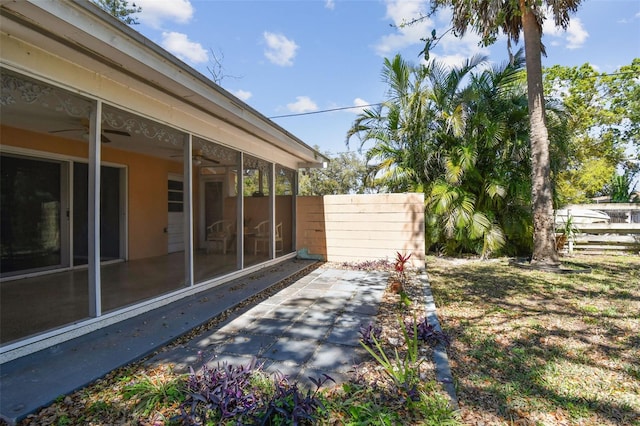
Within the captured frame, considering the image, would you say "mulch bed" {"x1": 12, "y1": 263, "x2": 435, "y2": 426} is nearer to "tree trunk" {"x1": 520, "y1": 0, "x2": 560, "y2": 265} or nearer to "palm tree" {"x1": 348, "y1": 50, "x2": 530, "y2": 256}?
"tree trunk" {"x1": 520, "y1": 0, "x2": 560, "y2": 265}

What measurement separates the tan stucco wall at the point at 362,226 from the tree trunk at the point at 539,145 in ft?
7.68

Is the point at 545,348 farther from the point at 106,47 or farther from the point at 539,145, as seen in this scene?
the point at 539,145

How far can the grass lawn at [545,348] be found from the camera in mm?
2088

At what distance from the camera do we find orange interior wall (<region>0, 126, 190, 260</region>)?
6.45 m

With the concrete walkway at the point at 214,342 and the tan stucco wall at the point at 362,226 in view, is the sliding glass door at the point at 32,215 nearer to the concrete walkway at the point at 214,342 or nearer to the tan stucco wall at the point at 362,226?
the concrete walkway at the point at 214,342

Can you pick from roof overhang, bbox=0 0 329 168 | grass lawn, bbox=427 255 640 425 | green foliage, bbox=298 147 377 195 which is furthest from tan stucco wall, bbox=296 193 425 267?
green foliage, bbox=298 147 377 195

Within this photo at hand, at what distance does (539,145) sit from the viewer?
21.5 ft

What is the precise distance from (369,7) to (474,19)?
8.08ft

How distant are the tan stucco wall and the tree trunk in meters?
Result: 2.34

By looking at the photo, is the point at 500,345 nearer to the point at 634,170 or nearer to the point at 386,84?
the point at 386,84

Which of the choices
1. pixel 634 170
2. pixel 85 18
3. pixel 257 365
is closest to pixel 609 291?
pixel 257 365

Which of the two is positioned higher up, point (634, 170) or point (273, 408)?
point (634, 170)

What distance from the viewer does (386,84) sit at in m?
8.80

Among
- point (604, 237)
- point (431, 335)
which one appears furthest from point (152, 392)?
point (604, 237)
